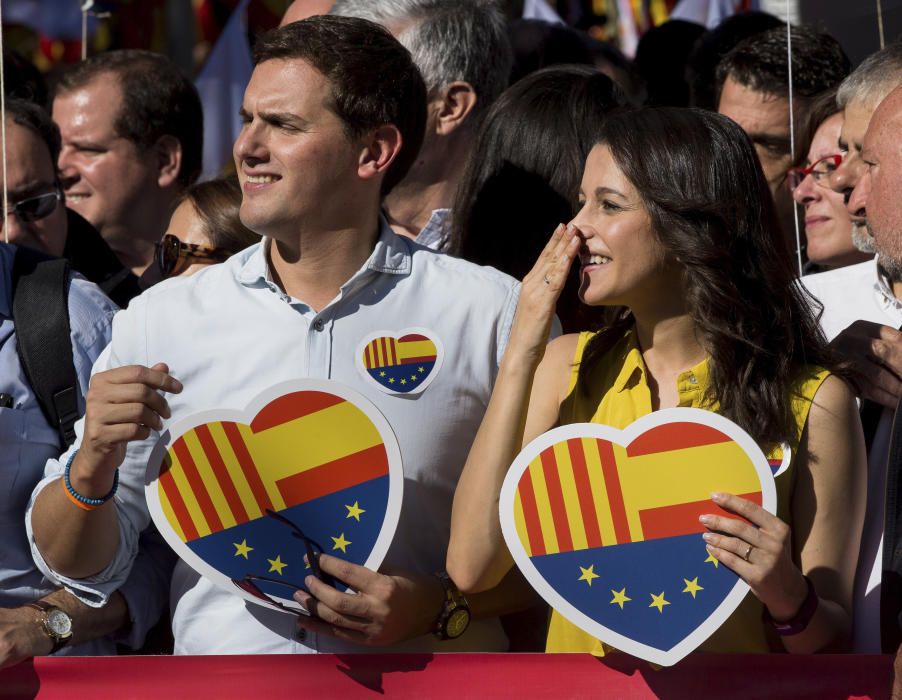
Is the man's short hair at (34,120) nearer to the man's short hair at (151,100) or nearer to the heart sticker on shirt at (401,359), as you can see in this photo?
the man's short hair at (151,100)

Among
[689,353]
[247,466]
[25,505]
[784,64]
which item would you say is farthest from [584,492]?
[784,64]

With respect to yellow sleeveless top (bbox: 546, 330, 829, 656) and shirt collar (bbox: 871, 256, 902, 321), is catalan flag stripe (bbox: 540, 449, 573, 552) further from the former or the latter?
shirt collar (bbox: 871, 256, 902, 321)

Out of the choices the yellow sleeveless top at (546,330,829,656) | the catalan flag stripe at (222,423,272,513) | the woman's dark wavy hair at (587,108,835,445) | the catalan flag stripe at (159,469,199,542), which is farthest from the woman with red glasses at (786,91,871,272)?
the catalan flag stripe at (159,469,199,542)

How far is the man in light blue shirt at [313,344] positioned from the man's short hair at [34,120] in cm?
99

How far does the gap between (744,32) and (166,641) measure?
343 centimetres

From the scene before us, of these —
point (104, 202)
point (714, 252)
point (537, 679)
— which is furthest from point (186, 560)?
point (104, 202)

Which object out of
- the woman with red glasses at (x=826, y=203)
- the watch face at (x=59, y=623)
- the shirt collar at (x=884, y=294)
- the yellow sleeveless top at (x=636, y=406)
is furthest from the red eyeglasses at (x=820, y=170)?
the watch face at (x=59, y=623)

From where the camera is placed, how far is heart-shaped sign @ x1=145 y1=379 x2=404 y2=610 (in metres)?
2.42

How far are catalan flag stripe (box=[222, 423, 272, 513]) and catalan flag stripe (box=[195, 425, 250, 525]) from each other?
29 mm

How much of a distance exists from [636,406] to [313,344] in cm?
63

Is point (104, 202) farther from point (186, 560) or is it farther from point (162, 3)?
point (162, 3)

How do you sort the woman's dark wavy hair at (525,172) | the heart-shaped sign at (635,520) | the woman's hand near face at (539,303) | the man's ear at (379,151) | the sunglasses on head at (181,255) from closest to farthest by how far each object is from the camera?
the heart-shaped sign at (635,520), the woman's hand near face at (539,303), the man's ear at (379,151), the woman's dark wavy hair at (525,172), the sunglasses on head at (181,255)

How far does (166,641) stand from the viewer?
A: 306cm

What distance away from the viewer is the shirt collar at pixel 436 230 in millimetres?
3840
